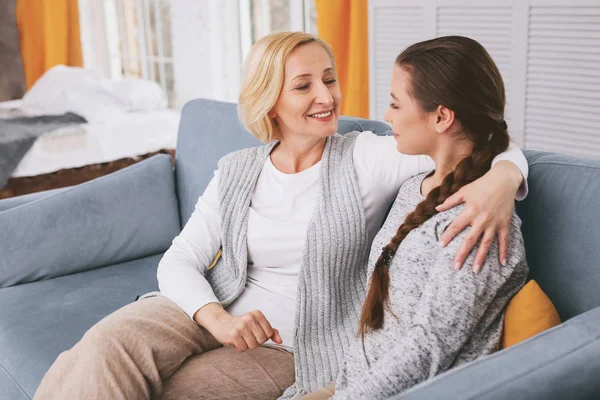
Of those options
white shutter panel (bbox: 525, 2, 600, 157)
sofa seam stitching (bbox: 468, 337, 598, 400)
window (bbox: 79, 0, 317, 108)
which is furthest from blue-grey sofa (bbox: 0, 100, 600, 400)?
window (bbox: 79, 0, 317, 108)

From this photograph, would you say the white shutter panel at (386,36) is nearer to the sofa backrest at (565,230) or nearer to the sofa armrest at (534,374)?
the sofa backrest at (565,230)

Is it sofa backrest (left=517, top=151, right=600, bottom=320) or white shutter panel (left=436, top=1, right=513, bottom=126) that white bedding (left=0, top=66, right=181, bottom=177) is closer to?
white shutter panel (left=436, top=1, right=513, bottom=126)

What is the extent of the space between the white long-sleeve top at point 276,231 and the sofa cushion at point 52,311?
0.35 metres

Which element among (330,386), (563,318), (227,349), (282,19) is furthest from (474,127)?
(282,19)

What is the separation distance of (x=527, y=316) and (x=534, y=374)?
212mm

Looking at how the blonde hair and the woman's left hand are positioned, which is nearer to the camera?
the woman's left hand

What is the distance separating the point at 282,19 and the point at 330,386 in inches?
111

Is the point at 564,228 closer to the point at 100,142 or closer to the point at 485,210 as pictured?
the point at 485,210

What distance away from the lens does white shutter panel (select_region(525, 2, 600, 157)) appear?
7.68 ft

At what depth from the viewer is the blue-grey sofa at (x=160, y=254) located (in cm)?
98

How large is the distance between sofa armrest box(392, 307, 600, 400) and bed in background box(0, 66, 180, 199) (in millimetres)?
2696

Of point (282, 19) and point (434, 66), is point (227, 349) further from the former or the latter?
point (282, 19)

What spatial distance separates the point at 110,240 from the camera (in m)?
2.16

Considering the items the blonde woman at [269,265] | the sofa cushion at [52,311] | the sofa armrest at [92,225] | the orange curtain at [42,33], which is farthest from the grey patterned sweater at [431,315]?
the orange curtain at [42,33]
